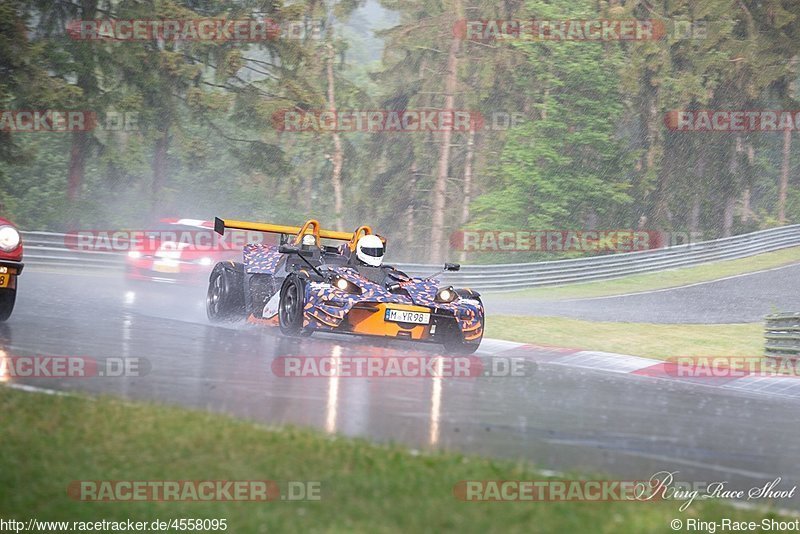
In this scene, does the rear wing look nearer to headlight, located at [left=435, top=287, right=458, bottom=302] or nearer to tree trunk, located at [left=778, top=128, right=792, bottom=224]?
headlight, located at [left=435, top=287, right=458, bottom=302]

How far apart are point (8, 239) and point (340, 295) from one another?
391cm

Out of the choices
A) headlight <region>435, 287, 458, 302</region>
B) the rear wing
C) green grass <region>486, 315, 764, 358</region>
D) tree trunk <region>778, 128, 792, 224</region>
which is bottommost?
green grass <region>486, 315, 764, 358</region>

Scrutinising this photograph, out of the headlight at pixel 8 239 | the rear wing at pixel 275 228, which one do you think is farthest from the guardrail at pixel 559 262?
the headlight at pixel 8 239

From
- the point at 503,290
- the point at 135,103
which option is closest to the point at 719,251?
the point at 503,290

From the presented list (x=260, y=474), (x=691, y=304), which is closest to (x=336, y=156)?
(x=691, y=304)

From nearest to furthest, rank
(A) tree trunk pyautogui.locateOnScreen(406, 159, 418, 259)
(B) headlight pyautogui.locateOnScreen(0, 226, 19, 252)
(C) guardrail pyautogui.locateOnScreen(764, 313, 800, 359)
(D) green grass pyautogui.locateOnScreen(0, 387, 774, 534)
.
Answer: (D) green grass pyautogui.locateOnScreen(0, 387, 774, 534) < (B) headlight pyautogui.locateOnScreen(0, 226, 19, 252) < (C) guardrail pyautogui.locateOnScreen(764, 313, 800, 359) < (A) tree trunk pyautogui.locateOnScreen(406, 159, 418, 259)

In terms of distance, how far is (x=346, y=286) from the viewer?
13.8 metres

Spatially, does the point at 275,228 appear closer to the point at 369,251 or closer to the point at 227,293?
the point at 227,293

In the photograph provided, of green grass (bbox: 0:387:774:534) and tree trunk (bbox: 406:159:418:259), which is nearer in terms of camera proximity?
green grass (bbox: 0:387:774:534)

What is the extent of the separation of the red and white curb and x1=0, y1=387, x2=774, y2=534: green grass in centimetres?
801

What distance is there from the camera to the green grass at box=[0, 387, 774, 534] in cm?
527

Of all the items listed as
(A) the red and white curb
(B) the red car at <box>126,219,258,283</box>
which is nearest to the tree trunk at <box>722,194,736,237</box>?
(B) the red car at <box>126,219,258,283</box>

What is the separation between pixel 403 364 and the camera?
12.7 metres

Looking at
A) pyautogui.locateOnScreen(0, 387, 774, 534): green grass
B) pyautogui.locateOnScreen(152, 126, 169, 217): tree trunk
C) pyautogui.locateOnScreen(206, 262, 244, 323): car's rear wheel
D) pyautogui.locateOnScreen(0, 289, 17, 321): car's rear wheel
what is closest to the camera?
pyautogui.locateOnScreen(0, 387, 774, 534): green grass
